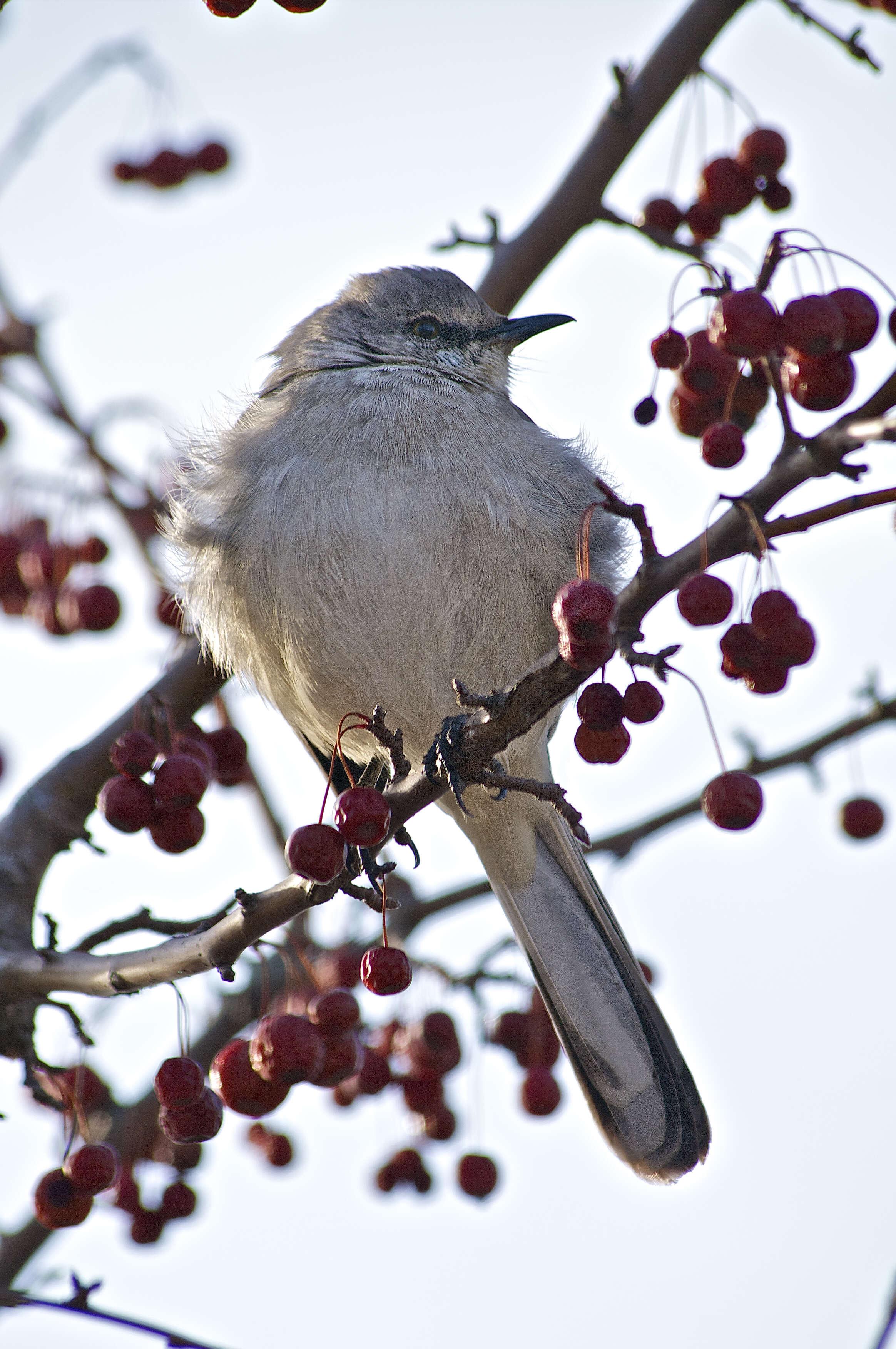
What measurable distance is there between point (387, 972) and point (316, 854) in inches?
19.1

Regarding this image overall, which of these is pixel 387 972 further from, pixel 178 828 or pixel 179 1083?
pixel 178 828

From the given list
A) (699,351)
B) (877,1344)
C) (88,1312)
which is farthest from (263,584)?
(877,1344)

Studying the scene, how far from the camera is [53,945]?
2715 mm

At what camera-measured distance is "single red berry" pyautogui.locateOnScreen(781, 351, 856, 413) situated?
6.30 feet

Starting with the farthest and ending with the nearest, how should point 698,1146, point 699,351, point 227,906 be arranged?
point 698,1146 < point 227,906 < point 699,351

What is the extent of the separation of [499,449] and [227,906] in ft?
5.20

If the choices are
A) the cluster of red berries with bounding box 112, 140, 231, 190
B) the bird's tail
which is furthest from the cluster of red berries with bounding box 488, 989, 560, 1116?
the cluster of red berries with bounding box 112, 140, 231, 190

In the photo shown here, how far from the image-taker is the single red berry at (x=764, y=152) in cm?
351

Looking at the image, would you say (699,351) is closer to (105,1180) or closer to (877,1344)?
(877,1344)

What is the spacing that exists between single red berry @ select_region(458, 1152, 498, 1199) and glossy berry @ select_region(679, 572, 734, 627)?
251 cm

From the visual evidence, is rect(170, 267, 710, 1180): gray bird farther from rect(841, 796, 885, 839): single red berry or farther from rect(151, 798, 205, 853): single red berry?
rect(841, 796, 885, 839): single red berry

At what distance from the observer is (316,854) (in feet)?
7.41

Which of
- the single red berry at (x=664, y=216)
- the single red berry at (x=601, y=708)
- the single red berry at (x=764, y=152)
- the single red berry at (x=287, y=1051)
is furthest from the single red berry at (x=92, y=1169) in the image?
the single red berry at (x=764, y=152)

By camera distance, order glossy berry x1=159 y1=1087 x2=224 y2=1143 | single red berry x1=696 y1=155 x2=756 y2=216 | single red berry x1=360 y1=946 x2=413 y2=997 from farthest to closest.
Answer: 1. single red berry x1=696 y1=155 x2=756 y2=216
2. glossy berry x1=159 y1=1087 x2=224 y2=1143
3. single red berry x1=360 y1=946 x2=413 y2=997
